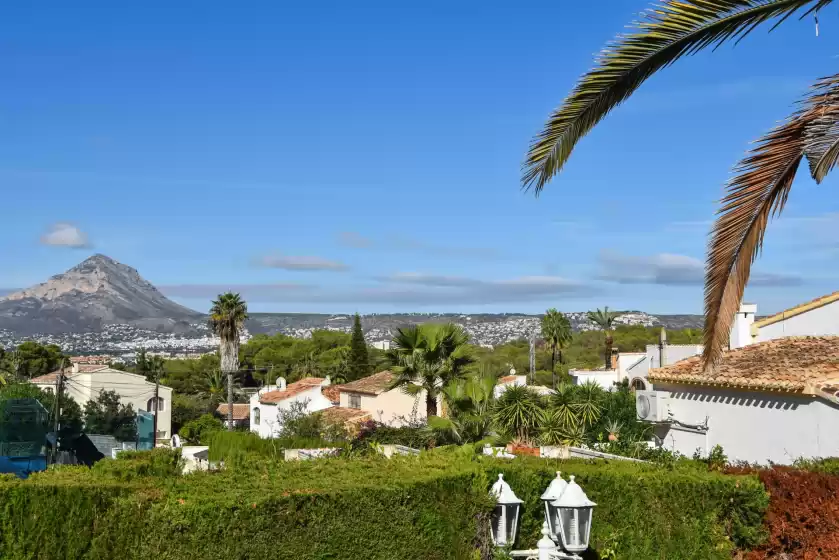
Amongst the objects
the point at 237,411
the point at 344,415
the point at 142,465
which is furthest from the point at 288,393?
the point at 142,465

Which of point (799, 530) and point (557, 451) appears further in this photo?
point (557, 451)

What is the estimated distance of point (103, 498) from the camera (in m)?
7.42

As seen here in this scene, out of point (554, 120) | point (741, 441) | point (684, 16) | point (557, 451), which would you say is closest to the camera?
point (684, 16)

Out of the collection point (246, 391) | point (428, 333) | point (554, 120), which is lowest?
point (246, 391)

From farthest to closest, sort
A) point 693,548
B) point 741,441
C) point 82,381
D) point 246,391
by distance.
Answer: point 246,391 < point 82,381 < point 741,441 < point 693,548

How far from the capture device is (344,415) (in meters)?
40.7

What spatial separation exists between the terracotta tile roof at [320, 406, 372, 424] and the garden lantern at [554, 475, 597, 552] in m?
29.5

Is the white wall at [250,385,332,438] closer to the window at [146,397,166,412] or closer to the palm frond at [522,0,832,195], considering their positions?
the window at [146,397,166,412]

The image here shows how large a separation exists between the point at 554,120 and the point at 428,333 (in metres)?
16.8

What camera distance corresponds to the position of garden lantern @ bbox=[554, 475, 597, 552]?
7.84 m

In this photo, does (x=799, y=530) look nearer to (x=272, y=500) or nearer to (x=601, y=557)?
(x=601, y=557)

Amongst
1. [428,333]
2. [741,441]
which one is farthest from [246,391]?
[741,441]

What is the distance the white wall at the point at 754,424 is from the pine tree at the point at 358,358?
163 feet

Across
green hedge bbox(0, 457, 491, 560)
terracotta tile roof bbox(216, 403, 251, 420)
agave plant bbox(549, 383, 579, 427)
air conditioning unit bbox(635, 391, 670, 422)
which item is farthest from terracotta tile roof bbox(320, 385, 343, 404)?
green hedge bbox(0, 457, 491, 560)
